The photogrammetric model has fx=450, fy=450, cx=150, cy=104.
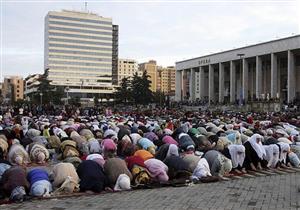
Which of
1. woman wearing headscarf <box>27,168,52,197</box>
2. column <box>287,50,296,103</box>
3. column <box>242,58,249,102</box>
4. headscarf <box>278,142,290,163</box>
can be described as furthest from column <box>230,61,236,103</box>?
woman wearing headscarf <box>27,168,52,197</box>

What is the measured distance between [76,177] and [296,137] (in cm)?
1116

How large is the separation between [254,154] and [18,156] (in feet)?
23.4

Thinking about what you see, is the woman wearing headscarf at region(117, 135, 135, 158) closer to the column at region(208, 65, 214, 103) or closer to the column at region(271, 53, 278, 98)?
the column at region(271, 53, 278, 98)

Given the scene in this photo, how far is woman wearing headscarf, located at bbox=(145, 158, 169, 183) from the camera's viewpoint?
1151 cm

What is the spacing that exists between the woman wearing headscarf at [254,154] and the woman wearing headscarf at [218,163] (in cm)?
114

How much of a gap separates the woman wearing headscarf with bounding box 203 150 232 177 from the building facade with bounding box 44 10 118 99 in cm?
13288

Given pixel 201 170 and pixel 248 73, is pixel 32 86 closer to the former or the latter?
pixel 248 73

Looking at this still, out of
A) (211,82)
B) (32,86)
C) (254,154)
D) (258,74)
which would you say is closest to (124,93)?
(211,82)

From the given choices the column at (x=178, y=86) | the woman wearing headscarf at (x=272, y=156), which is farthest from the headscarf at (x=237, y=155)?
the column at (x=178, y=86)

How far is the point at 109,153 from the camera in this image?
1466 centimetres

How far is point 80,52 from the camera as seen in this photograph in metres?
152

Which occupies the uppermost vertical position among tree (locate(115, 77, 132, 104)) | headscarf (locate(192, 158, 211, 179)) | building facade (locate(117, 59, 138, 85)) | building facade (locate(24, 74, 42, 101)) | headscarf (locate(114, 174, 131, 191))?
building facade (locate(117, 59, 138, 85))

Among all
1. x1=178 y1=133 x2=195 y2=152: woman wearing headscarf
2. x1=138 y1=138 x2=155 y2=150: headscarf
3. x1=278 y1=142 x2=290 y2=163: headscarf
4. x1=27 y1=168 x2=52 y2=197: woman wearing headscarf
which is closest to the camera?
x1=27 y1=168 x2=52 y2=197: woman wearing headscarf

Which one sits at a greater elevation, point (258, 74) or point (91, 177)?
point (258, 74)
